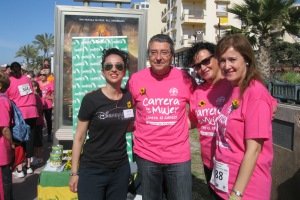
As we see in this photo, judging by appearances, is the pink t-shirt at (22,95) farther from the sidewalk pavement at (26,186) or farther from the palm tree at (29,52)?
the palm tree at (29,52)

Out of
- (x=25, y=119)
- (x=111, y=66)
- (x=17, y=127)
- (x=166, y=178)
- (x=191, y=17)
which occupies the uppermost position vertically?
(x=191, y=17)

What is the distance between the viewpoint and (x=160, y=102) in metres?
2.61

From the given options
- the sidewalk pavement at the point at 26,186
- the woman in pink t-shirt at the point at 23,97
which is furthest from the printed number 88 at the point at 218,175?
the woman in pink t-shirt at the point at 23,97

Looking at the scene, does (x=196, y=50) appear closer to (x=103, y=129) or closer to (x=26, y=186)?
(x=103, y=129)

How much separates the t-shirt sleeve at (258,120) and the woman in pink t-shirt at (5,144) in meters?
2.42

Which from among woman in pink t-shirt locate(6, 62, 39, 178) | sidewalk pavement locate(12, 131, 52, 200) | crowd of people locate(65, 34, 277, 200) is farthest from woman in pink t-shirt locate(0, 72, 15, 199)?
woman in pink t-shirt locate(6, 62, 39, 178)

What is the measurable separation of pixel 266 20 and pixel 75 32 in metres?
14.8

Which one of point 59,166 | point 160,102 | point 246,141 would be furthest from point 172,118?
point 59,166

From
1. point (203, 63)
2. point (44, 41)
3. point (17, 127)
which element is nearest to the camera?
point (203, 63)

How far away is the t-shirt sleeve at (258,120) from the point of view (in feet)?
5.84

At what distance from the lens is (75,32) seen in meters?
4.31

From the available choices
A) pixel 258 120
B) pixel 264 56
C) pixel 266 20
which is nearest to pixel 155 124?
pixel 258 120

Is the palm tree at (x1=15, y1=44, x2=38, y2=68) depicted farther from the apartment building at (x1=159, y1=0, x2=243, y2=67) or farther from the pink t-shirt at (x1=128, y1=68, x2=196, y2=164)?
the pink t-shirt at (x1=128, y1=68, x2=196, y2=164)

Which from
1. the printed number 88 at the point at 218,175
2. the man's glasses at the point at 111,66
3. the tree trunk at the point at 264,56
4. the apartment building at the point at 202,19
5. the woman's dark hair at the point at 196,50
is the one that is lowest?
the printed number 88 at the point at 218,175
